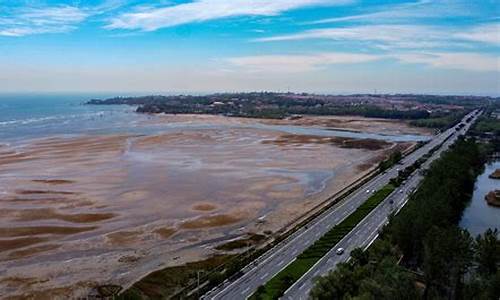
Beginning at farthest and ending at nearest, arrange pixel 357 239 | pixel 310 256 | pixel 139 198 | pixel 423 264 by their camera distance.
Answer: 1. pixel 139 198
2. pixel 357 239
3. pixel 310 256
4. pixel 423 264

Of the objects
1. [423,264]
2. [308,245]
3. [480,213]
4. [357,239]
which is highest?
[423,264]

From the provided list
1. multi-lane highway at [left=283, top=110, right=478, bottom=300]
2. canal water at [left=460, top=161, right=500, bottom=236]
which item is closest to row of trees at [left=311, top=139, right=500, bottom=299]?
multi-lane highway at [left=283, top=110, right=478, bottom=300]

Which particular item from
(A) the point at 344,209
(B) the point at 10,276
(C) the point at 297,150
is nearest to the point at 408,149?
(C) the point at 297,150

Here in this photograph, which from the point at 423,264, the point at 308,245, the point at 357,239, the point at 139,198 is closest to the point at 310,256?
the point at 308,245

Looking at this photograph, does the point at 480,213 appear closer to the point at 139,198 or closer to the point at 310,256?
the point at 310,256

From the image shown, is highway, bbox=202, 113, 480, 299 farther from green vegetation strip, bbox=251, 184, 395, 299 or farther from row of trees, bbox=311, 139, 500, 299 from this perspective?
row of trees, bbox=311, 139, 500, 299

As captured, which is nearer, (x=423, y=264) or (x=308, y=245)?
(x=423, y=264)

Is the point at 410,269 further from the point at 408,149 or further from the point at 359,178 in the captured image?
the point at 408,149
